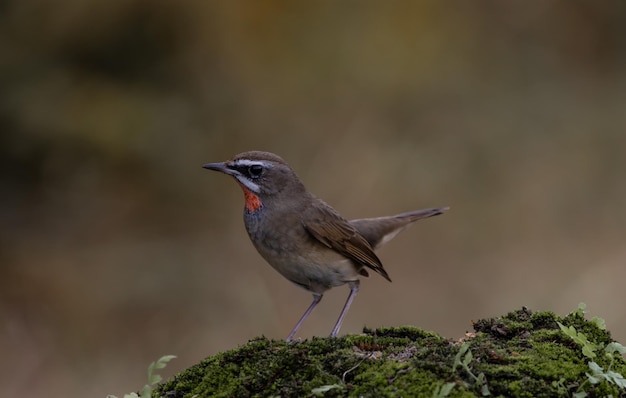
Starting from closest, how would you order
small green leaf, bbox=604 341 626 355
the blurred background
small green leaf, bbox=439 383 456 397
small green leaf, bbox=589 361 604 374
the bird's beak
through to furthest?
1. small green leaf, bbox=439 383 456 397
2. small green leaf, bbox=589 361 604 374
3. small green leaf, bbox=604 341 626 355
4. the bird's beak
5. the blurred background

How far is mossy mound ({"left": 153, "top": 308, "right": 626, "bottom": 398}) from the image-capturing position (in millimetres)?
4066

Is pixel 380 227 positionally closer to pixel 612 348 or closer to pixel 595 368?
pixel 612 348

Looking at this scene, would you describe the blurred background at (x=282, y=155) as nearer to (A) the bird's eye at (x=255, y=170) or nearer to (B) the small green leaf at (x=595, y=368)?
(A) the bird's eye at (x=255, y=170)

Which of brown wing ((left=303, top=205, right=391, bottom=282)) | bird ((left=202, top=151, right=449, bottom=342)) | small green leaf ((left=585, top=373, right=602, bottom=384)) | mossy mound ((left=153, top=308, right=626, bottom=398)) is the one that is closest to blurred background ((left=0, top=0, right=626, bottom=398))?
brown wing ((left=303, top=205, right=391, bottom=282))

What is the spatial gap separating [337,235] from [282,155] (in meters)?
5.43

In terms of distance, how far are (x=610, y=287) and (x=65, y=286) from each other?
26.6ft

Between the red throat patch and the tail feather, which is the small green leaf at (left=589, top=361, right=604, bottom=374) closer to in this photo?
the red throat patch

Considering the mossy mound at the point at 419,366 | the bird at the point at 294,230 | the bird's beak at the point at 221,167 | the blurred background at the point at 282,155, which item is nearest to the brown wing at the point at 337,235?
the bird at the point at 294,230

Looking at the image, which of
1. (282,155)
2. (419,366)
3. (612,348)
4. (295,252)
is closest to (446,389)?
(419,366)

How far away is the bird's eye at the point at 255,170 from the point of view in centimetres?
659

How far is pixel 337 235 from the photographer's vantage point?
673 centimetres

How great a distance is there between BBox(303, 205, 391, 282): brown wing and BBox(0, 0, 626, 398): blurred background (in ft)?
15.3

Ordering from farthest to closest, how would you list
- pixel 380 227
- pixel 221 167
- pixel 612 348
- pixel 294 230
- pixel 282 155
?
pixel 282 155 → pixel 380 227 → pixel 294 230 → pixel 221 167 → pixel 612 348

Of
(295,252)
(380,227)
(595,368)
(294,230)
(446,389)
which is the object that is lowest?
(446,389)
